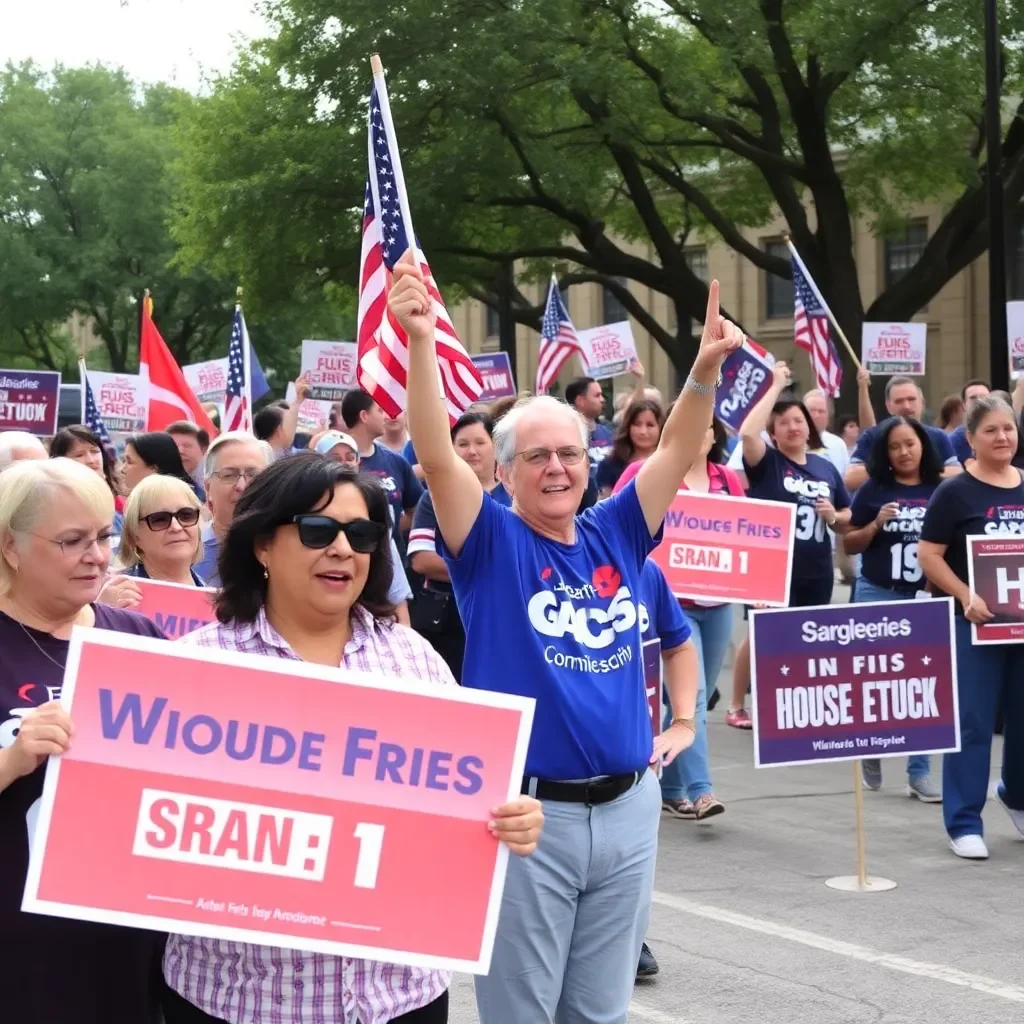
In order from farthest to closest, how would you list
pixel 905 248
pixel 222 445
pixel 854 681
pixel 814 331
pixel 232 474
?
pixel 905 248 → pixel 814 331 → pixel 854 681 → pixel 222 445 → pixel 232 474

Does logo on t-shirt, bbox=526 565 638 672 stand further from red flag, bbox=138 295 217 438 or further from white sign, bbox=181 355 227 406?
white sign, bbox=181 355 227 406

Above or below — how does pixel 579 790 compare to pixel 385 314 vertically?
below

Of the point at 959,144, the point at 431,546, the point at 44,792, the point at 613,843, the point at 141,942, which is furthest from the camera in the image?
the point at 959,144

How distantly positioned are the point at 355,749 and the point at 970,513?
208 inches

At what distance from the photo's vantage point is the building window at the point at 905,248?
40969 millimetres

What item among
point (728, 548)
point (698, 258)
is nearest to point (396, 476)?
point (728, 548)

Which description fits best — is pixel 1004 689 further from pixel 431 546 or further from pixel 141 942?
pixel 141 942

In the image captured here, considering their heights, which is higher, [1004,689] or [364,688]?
[364,688]

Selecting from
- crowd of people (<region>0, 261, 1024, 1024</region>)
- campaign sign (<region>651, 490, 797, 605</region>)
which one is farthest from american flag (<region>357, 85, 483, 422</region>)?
campaign sign (<region>651, 490, 797, 605</region>)

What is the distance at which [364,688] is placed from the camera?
315 centimetres

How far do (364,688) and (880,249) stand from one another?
1580 inches

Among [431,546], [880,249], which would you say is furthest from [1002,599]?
[880,249]

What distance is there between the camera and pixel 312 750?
3.17 m

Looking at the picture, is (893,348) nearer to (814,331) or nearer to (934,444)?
(814,331)
